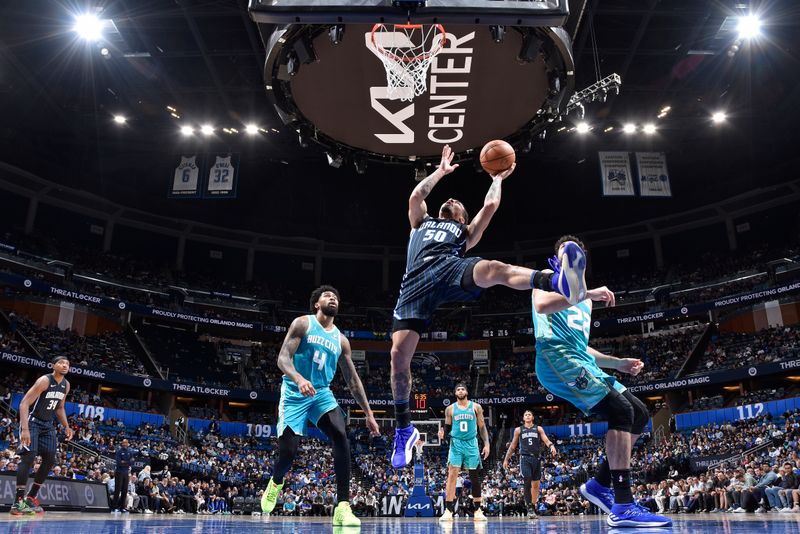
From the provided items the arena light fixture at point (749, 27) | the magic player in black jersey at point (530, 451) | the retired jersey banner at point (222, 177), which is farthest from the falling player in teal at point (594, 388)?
the retired jersey banner at point (222, 177)

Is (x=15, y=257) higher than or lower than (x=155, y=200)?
lower

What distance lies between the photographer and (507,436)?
110 ft

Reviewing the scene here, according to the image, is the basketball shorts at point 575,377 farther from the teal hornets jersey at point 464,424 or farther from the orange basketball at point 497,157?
the teal hornets jersey at point 464,424

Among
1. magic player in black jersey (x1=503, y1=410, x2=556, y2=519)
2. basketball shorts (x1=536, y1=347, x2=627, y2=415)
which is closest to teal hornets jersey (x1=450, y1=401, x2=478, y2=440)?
magic player in black jersey (x1=503, y1=410, x2=556, y2=519)

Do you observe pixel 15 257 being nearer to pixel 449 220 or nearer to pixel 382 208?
pixel 382 208

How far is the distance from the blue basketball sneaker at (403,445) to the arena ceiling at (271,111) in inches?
416

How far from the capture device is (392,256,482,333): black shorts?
16.0 feet

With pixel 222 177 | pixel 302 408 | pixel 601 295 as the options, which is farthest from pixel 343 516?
pixel 222 177

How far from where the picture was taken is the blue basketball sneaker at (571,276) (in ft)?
13.8

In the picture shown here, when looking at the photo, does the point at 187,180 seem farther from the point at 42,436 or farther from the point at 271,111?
the point at 42,436

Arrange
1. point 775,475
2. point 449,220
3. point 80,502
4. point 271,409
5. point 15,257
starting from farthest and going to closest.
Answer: point 271,409 → point 15,257 → point 775,475 → point 80,502 → point 449,220

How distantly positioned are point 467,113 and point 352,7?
8161 mm

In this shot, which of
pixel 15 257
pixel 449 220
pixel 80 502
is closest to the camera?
pixel 449 220

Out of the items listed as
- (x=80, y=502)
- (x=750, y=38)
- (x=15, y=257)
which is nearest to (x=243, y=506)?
(x=80, y=502)
